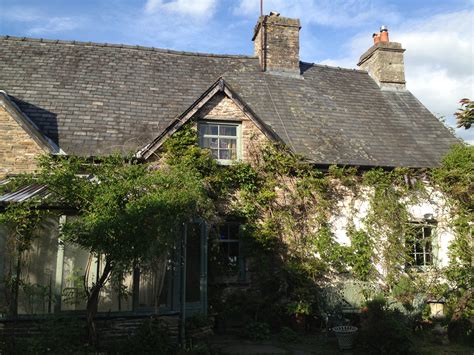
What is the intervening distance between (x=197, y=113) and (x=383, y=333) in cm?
729

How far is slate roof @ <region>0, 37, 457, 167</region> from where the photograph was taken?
41.0 feet

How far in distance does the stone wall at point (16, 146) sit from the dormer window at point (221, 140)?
4.43 metres

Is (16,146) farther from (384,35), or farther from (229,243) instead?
(384,35)

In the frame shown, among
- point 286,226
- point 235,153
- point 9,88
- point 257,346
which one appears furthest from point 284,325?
point 9,88

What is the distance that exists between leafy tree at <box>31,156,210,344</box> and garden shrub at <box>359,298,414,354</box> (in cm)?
422

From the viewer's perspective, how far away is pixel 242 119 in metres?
12.3

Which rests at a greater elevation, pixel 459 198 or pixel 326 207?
pixel 459 198

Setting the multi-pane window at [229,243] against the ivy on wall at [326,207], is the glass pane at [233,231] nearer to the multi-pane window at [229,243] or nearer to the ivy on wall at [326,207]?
the multi-pane window at [229,243]

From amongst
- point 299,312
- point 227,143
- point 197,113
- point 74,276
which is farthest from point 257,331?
point 197,113

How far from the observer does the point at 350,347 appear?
9.01 m

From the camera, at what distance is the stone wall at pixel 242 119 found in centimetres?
1206

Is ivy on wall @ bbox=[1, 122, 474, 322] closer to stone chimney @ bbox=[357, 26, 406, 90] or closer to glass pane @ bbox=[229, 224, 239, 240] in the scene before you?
glass pane @ bbox=[229, 224, 239, 240]

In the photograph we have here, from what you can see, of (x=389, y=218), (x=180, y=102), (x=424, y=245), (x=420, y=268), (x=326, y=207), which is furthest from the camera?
(x=180, y=102)

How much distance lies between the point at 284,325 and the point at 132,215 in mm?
6013
